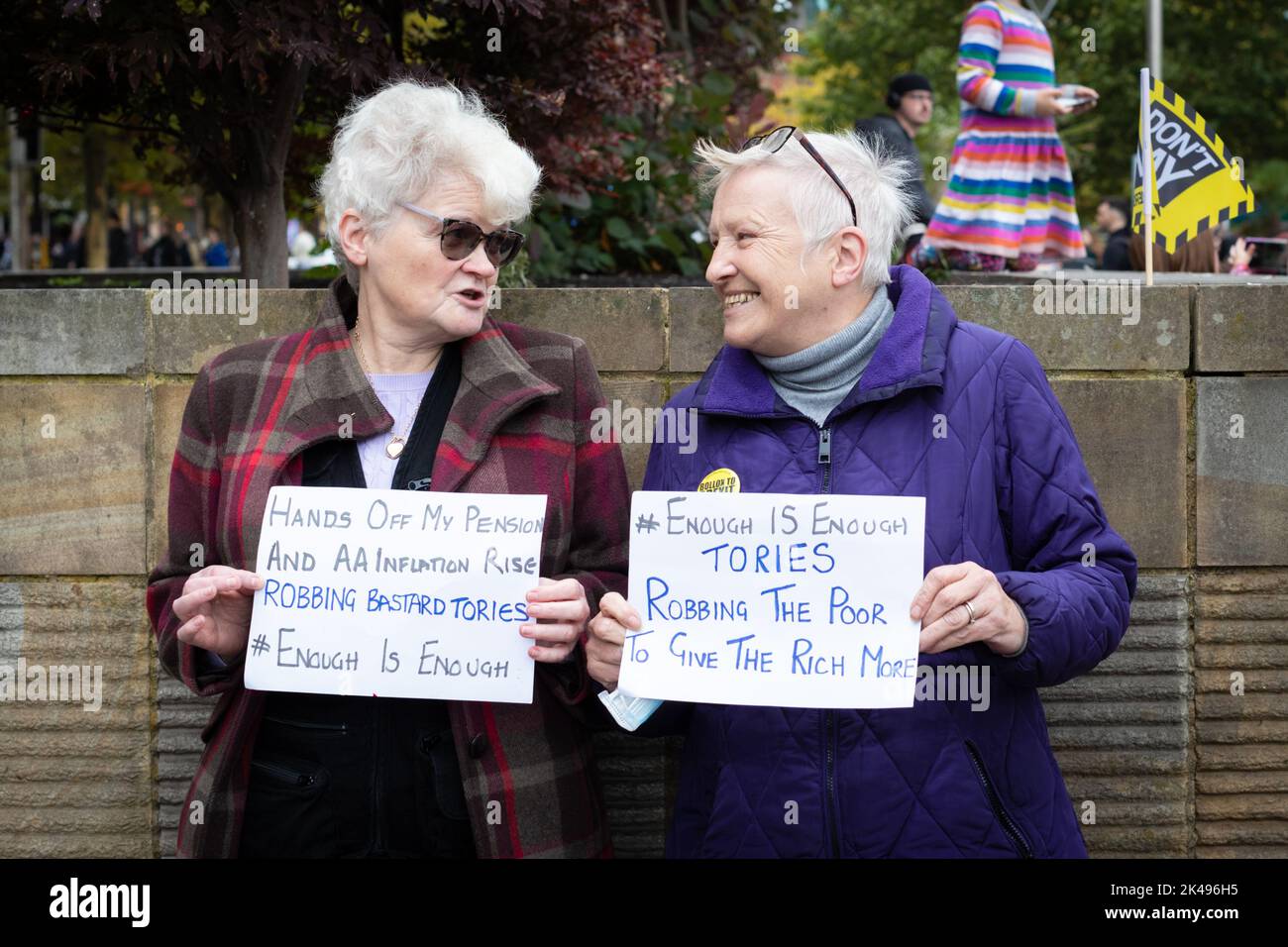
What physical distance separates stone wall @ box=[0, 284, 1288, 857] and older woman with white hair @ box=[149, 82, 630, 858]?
691 mm

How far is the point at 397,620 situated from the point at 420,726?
247 millimetres

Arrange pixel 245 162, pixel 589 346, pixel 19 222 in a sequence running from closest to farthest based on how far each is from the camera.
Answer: pixel 589 346, pixel 245 162, pixel 19 222

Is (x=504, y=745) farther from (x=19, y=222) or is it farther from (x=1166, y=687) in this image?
(x=19, y=222)

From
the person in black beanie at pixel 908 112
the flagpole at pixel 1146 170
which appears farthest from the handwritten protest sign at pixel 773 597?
the person in black beanie at pixel 908 112

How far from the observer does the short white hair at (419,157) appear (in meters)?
3.11

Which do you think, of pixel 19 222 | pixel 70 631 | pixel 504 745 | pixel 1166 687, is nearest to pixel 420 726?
pixel 504 745

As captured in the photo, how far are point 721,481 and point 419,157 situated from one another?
3.05 feet

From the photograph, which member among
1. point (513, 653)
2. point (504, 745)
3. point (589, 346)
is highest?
point (589, 346)

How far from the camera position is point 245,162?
554 centimetres

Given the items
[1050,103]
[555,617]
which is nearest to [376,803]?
[555,617]

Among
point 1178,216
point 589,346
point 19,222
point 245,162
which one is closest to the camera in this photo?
point 589,346

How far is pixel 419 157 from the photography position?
10.2 ft

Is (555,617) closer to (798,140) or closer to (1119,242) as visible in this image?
(798,140)

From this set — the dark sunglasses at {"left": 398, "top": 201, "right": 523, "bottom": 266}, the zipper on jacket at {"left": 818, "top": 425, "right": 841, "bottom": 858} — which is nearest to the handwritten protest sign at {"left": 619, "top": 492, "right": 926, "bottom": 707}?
the zipper on jacket at {"left": 818, "top": 425, "right": 841, "bottom": 858}
